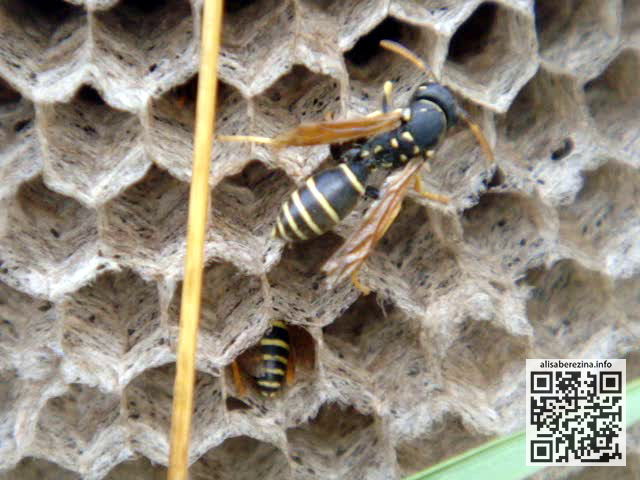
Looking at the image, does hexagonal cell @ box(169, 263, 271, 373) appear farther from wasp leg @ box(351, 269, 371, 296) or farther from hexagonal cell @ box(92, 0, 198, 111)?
hexagonal cell @ box(92, 0, 198, 111)

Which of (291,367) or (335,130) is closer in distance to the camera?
(335,130)

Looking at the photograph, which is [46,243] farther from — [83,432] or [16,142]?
[83,432]

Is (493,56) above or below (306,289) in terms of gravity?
above

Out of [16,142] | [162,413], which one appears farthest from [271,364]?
[16,142]

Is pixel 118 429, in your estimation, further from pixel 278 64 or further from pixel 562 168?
pixel 562 168

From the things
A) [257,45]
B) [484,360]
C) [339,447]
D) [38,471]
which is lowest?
[38,471]

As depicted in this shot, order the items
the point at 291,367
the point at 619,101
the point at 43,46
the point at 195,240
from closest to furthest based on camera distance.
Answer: the point at 195,240, the point at 43,46, the point at 291,367, the point at 619,101

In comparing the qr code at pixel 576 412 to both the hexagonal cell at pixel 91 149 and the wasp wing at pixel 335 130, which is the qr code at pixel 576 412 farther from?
the hexagonal cell at pixel 91 149

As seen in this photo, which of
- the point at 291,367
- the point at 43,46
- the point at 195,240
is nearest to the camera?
the point at 195,240
